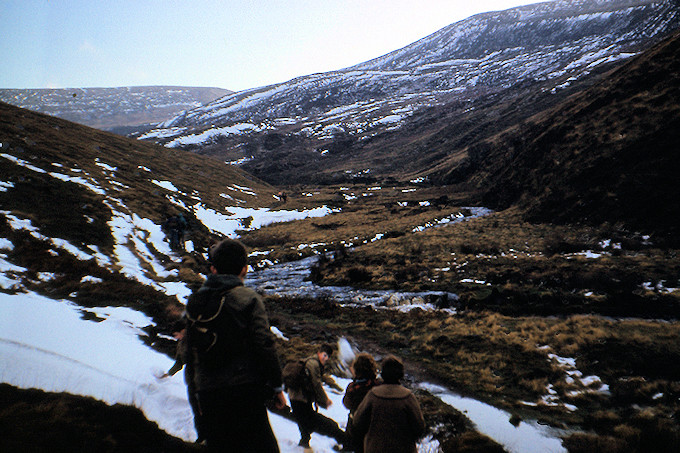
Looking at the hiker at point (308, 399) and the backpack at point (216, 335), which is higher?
the backpack at point (216, 335)

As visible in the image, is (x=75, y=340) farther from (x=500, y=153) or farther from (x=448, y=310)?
(x=500, y=153)

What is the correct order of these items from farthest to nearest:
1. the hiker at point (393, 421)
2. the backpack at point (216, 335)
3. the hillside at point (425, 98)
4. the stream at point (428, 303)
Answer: the hillside at point (425, 98)
the stream at point (428, 303)
the hiker at point (393, 421)
the backpack at point (216, 335)

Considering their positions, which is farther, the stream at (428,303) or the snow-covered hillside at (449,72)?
the snow-covered hillside at (449,72)

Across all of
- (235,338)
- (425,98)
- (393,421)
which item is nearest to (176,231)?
(235,338)

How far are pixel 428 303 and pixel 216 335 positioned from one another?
41.3 ft

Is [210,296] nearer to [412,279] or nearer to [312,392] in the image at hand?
[312,392]

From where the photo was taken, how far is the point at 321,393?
426 cm

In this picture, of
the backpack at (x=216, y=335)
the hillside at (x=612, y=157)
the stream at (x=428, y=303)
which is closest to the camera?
the backpack at (x=216, y=335)

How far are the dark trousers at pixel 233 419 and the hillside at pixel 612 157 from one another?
21.3 meters

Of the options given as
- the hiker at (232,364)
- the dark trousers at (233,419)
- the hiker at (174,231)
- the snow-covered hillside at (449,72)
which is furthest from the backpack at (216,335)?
the snow-covered hillside at (449,72)

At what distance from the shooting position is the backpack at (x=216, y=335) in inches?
85.5

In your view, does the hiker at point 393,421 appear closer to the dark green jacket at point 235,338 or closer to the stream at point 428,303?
the dark green jacket at point 235,338

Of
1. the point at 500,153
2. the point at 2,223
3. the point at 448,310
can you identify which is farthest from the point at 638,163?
the point at 2,223

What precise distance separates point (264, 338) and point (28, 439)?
74.8 inches
